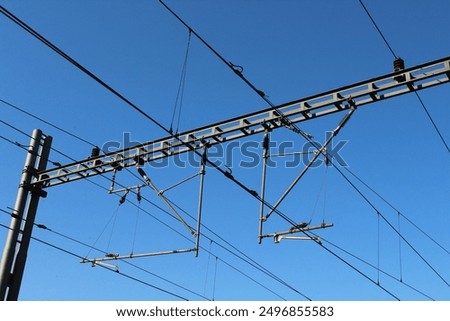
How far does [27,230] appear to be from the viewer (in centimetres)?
1344

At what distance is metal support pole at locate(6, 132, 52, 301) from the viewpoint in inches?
510

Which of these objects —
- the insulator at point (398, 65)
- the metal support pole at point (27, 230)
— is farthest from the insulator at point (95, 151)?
the insulator at point (398, 65)

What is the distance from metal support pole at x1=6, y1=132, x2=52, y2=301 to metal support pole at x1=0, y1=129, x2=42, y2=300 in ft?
0.44

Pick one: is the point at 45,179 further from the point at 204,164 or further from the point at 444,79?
the point at 444,79

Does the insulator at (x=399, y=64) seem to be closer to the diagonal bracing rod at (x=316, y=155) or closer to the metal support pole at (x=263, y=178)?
the diagonal bracing rod at (x=316, y=155)

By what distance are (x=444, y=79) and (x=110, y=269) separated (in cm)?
920

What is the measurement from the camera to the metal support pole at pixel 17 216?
42.1 ft

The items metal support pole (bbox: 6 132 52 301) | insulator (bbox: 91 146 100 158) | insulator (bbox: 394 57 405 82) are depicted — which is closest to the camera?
insulator (bbox: 394 57 405 82)

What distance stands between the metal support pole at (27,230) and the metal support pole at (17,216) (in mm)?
135

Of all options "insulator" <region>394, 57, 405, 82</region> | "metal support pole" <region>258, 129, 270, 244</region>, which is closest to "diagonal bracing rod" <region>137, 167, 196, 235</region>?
"metal support pole" <region>258, 129, 270, 244</region>

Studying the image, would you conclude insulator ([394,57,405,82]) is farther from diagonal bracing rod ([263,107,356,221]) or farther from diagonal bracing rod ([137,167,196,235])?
diagonal bracing rod ([137,167,196,235])
